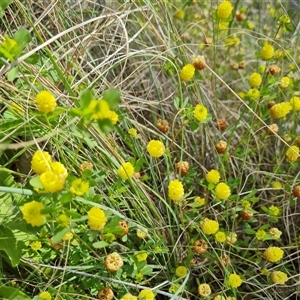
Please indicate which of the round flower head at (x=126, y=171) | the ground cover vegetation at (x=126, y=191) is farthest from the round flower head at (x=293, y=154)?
the round flower head at (x=126, y=171)

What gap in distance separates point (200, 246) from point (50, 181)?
1.29 feet

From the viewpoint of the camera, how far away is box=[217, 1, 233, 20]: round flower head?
0.95 metres

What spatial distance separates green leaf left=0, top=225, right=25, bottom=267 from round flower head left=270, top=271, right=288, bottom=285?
0.45m

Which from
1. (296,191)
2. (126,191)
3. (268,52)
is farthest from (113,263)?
(268,52)

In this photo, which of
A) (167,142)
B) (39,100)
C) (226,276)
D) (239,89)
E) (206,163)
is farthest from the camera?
(239,89)

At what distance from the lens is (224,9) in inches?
37.7

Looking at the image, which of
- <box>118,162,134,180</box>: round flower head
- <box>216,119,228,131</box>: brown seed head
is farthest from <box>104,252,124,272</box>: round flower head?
<box>216,119,228,131</box>: brown seed head

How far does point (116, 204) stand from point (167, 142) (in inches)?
7.2

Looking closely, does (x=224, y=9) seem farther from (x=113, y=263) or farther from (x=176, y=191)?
(x=113, y=263)

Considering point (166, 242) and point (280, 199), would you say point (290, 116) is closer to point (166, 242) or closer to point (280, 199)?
point (280, 199)

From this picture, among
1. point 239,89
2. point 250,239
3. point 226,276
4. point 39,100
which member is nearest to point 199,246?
point 226,276

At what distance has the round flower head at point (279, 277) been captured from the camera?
897mm

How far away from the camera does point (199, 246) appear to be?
35.7 inches

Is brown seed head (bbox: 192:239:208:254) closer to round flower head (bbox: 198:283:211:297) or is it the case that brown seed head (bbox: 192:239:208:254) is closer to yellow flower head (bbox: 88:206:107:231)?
round flower head (bbox: 198:283:211:297)
